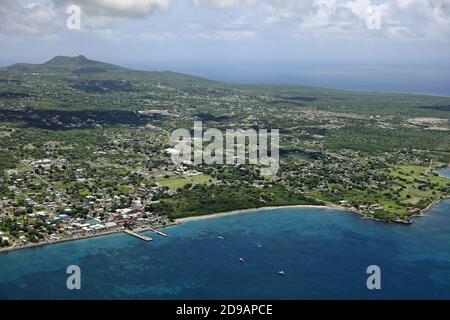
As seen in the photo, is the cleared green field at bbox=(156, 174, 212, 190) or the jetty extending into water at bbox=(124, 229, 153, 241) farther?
the cleared green field at bbox=(156, 174, 212, 190)

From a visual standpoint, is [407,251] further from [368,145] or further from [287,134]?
[287,134]

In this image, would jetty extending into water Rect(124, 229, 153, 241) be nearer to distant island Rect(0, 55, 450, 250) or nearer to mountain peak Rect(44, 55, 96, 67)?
distant island Rect(0, 55, 450, 250)

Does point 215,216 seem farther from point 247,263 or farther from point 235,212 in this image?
point 247,263

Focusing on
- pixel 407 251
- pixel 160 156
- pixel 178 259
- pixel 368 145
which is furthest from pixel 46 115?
pixel 407 251

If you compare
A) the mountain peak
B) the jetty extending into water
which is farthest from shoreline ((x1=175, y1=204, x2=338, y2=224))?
the mountain peak

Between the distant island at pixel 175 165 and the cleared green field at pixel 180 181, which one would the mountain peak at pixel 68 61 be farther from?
the cleared green field at pixel 180 181

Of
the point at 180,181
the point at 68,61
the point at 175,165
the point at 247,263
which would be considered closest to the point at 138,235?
the point at 247,263
